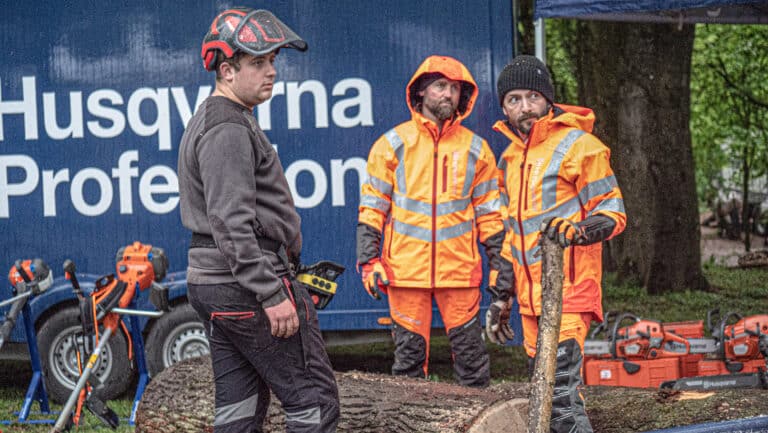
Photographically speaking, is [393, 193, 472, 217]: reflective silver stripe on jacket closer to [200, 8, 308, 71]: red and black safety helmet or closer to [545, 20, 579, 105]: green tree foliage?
[200, 8, 308, 71]: red and black safety helmet

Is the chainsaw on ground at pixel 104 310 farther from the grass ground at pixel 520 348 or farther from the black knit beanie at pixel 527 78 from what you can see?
the black knit beanie at pixel 527 78

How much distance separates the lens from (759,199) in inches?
810

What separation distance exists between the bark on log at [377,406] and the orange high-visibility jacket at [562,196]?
50cm

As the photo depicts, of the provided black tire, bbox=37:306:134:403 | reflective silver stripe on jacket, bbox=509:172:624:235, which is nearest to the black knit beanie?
reflective silver stripe on jacket, bbox=509:172:624:235

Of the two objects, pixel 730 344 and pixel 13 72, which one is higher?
pixel 13 72

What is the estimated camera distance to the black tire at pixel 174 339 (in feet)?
22.8

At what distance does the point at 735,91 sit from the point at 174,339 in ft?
43.5

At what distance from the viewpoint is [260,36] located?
3496 millimetres

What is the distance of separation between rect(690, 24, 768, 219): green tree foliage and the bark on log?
12887 millimetres

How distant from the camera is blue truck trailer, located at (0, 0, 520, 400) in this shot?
6.87 m

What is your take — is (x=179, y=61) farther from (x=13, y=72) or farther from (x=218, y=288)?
(x=218, y=288)

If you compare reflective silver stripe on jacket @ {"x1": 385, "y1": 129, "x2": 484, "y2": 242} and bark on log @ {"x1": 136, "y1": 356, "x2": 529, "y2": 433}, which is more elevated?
reflective silver stripe on jacket @ {"x1": 385, "y1": 129, "x2": 484, "y2": 242}

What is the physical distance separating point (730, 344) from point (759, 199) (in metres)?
15.4

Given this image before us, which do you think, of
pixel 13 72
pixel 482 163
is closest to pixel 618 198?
pixel 482 163
